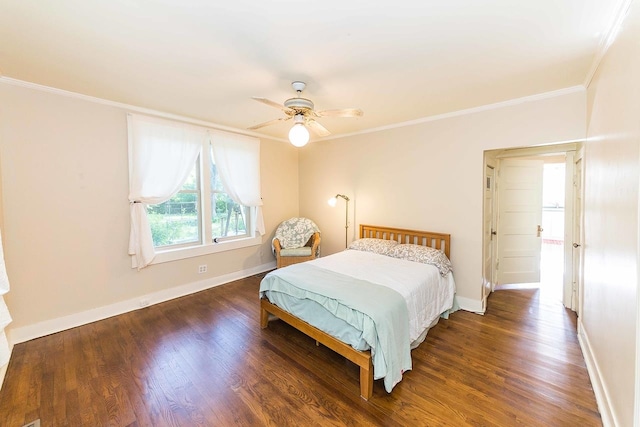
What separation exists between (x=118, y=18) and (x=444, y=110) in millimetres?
3313

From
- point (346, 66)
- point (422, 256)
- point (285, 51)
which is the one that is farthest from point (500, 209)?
point (285, 51)

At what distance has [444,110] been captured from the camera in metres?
3.26

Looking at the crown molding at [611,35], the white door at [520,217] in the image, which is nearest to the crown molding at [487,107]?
the crown molding at [611,35]

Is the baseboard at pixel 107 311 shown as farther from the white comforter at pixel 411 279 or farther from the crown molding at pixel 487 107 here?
the crown molding at pixel 487 107

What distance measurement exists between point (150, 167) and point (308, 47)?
2.67 metres

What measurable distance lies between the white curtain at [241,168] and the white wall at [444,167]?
53.1 inches

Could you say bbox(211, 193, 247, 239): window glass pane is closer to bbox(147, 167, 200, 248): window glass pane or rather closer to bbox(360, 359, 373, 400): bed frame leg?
bbox(147, 167, 200, 248): window glass pane

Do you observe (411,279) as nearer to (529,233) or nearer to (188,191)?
(529,233)

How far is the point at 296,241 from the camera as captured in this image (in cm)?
464

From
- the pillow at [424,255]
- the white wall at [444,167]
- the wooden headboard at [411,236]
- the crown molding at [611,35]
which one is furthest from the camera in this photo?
the wooden headboard at [411,236]

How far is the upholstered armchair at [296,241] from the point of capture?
426 cm

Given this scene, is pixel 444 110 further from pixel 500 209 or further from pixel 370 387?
pixel 370 387

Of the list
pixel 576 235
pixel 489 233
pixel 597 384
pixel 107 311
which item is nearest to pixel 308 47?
pixel 597 384

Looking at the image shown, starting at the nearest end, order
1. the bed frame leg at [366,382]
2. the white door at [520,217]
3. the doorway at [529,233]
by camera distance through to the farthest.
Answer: the bed frame leg at [366,382], the doorway at [529,233], the white door at [520,217]
